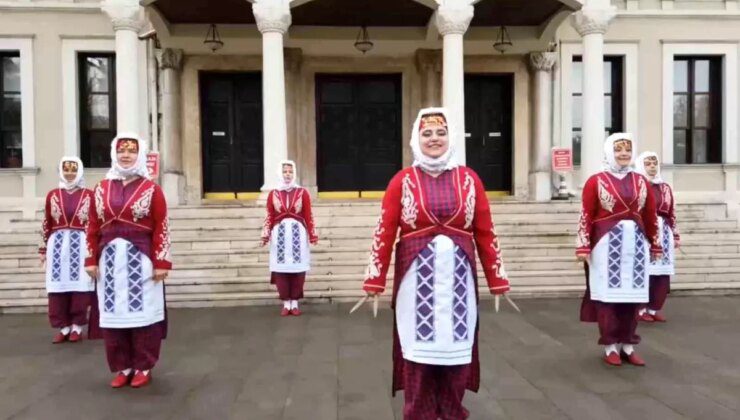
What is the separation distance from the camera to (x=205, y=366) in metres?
5.93

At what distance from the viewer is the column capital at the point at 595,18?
12258 mm

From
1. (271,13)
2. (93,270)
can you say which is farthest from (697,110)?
(93,270)

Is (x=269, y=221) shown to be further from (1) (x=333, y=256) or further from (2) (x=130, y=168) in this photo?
(2) (x=130, y=168)

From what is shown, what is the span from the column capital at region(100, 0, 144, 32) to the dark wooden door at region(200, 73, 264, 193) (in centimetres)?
372

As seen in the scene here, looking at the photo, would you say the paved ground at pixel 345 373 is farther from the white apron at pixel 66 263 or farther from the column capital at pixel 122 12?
the column capital at pixel 122 12

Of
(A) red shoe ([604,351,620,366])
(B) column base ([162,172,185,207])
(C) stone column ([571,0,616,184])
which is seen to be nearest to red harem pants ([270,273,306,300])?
(A) red shoe ([604,351,620,366])

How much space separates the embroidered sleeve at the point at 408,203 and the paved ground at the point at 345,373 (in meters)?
1.64

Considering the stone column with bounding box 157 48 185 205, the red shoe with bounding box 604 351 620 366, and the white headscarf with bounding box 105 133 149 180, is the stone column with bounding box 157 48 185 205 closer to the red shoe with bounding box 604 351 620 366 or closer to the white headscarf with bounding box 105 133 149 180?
the white headscarf with bounding box 105 133 149 180

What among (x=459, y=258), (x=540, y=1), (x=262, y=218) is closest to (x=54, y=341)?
(x=262, y=218)

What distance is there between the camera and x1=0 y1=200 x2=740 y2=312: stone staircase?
9.46 m

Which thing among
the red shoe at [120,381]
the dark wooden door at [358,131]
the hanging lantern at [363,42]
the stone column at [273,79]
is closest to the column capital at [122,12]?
the stone column at [273,79]

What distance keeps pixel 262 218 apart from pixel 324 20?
5.73 metres

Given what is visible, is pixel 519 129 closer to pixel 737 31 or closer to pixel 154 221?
pixel 737 31

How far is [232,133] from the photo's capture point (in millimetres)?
15398
